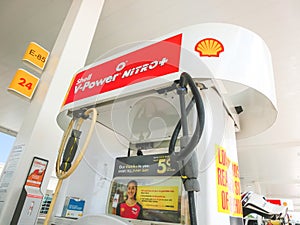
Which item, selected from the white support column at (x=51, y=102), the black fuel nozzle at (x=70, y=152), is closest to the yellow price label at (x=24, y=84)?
the white support column at (x=51, y=102)

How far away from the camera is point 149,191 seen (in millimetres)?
652

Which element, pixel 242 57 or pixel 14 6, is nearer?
pixel 242 57

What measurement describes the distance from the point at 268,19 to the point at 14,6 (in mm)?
2193

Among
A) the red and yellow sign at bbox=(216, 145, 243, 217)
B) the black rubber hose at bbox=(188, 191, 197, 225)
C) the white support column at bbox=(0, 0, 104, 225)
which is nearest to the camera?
the black rubber hose at bbox=(188, 191, 197, 225)

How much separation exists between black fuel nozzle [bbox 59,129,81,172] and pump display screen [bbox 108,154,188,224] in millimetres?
170

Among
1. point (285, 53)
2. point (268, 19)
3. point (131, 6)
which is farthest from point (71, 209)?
point (285, 53)

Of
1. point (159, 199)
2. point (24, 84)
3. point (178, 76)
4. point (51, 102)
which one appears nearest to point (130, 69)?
point (178, 76)

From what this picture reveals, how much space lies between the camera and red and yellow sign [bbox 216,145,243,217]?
1.88 ft

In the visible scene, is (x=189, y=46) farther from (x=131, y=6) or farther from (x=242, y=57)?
(x=131, y=6)

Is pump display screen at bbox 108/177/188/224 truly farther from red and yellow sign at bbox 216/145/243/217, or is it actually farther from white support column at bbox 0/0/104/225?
white support column at bbox 0/0/104/225

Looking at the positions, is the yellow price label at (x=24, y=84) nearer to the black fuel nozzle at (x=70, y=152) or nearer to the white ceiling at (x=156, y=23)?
the black fuel nozzle at (x=70, y=152)

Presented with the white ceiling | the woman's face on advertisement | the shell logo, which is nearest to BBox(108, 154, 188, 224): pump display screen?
the woman's face on advertisement

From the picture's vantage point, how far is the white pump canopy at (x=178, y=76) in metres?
0.64

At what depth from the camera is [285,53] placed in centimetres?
204
